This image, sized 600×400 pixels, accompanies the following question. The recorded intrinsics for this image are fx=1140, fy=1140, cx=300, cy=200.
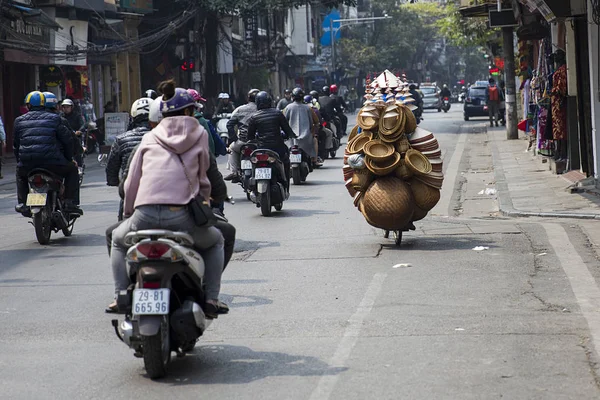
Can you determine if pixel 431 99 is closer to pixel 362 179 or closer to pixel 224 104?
pixel 224 104

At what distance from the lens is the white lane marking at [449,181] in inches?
648

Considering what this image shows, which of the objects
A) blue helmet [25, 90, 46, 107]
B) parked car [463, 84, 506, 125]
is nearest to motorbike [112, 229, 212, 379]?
blue helmet [25, 90, 46, 107]

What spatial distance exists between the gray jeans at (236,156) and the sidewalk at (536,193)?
397 cm

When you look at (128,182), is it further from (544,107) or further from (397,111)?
(544,107)

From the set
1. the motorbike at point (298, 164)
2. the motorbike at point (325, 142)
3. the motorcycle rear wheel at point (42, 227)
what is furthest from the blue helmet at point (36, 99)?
the motorbike at point (325, 142)

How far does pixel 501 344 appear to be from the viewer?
702 centimetres

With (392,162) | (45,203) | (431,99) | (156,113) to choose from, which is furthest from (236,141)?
(431,99)

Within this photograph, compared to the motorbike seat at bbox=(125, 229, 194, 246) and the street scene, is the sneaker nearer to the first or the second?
the street scene

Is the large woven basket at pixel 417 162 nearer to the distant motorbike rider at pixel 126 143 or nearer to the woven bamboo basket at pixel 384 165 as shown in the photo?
the woven bamboo basket at pixel 384 165

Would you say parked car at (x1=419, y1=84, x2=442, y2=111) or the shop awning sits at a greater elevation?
the shop awning

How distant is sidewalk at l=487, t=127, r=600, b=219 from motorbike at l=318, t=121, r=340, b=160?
13.0 ft

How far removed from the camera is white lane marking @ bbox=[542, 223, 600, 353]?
7.76m

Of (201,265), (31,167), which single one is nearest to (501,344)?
(201,265)

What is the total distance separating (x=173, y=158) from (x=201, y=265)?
0.64m
